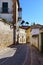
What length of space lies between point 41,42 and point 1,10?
1787 centimetres

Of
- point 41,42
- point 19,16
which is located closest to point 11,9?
point 19,16

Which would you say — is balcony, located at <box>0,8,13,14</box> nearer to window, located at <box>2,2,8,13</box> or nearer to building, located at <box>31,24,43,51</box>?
window, located at <box>2,2,8,13</box>

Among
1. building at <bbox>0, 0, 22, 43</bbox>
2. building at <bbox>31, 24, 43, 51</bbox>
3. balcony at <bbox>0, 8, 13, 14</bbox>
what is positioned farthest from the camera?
building at <bbox>0, 0, 22, 43</bbox>

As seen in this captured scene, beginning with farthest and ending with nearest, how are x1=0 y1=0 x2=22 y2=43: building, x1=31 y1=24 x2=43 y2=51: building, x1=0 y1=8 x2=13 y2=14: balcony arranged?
x1=0 y1=0 x2=22 y2=43: building
x1=0 y1=8 x2=13 y2=14: balcony
x1=31 y1=24 x2=43 y2=51: building

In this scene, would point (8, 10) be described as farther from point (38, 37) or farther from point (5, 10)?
point (38, 37)

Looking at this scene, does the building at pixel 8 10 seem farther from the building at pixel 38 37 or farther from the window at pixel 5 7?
the building at pixel 38 37

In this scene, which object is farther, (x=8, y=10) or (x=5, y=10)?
(x=8, y=10)

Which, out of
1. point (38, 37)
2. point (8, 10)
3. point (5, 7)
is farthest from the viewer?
point (8, 10)

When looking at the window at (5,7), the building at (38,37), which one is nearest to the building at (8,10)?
the window at (5,7)

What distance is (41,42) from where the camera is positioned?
2522 cm

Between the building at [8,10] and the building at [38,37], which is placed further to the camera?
the building at [8,10]

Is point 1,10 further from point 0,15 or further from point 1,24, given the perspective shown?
point 1,24

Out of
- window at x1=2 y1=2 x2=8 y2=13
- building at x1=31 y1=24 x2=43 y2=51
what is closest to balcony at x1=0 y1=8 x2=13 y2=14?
window at x1=2 y1=2 x2=8 y2=13

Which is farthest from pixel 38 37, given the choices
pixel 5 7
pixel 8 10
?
pixel 5 7
